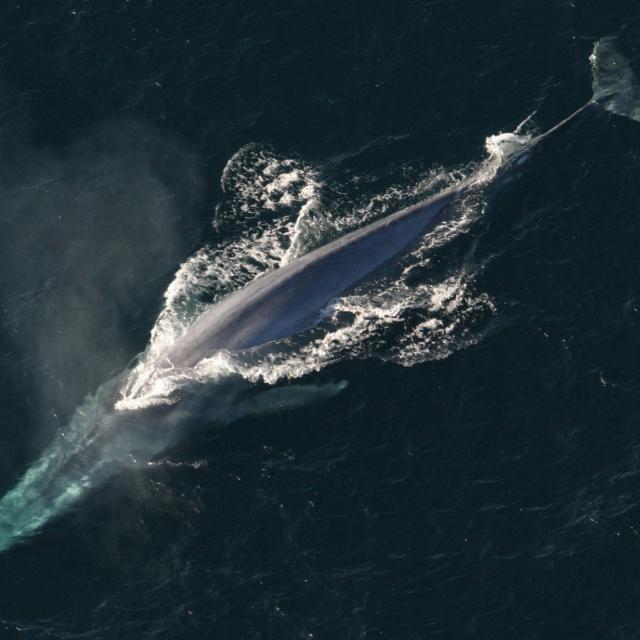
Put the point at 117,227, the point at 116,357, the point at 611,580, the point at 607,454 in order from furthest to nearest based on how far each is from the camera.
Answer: the point at 117,227, the point at 116,357, the point at 607,454, the point at 611,580

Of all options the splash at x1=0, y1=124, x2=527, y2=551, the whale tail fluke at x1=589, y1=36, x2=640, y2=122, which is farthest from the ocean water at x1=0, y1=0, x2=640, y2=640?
the whale tail fluke at x1=589, y1=36, x2=640, y2=122

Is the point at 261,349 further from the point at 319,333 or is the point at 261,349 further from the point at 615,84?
the point at 615,84

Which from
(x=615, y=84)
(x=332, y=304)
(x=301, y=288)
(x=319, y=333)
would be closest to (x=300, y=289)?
(x=301, y=288)

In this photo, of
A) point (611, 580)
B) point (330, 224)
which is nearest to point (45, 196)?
point (330, 224)

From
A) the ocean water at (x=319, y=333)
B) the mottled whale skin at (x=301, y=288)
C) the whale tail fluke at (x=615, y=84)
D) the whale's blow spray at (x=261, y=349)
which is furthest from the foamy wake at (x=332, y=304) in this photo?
the whale tail fluke at (x=615, y=84)

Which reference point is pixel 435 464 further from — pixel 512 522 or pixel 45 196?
pixel 45 196

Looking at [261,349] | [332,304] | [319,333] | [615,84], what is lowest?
[319,333]
